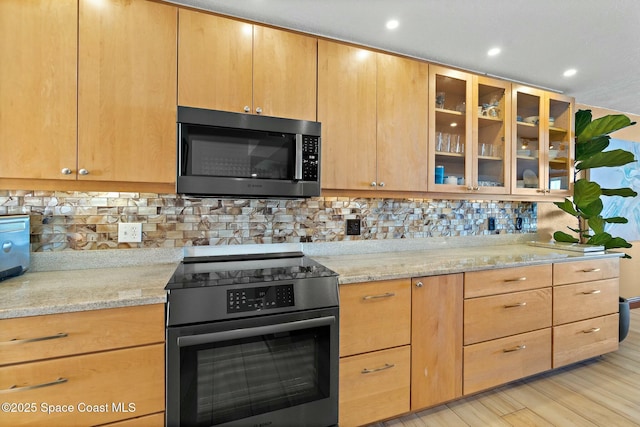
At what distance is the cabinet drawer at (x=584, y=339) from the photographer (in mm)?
2117

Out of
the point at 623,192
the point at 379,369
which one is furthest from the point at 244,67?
the point at 623,192

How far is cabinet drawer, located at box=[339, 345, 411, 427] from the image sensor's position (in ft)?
4.94

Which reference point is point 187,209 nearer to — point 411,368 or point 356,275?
point 356,275

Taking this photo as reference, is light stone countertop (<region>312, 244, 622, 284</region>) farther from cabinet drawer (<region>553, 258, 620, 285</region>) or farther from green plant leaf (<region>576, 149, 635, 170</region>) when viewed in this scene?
green plant leaf (<region>576, 149, 635, 170</region>)

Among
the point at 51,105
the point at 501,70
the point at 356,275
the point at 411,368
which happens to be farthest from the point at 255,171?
the point at 501,70

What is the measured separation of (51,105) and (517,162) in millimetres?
2980

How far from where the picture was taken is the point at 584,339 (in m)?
2.23

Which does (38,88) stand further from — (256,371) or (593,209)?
(593,209)

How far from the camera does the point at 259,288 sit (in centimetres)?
132

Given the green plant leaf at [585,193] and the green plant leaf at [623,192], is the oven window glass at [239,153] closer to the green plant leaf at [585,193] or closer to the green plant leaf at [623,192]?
the green plant leaf at [585,193]

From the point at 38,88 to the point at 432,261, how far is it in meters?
2.22

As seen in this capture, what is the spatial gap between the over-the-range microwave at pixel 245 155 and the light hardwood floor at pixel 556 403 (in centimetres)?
146

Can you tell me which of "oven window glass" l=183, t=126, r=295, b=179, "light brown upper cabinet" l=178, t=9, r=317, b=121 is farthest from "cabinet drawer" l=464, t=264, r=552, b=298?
"light brown upper cabinet" l=178, t=9, r=317, b=121

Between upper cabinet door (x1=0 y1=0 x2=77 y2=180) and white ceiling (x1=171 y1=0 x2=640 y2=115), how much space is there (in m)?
0.59
